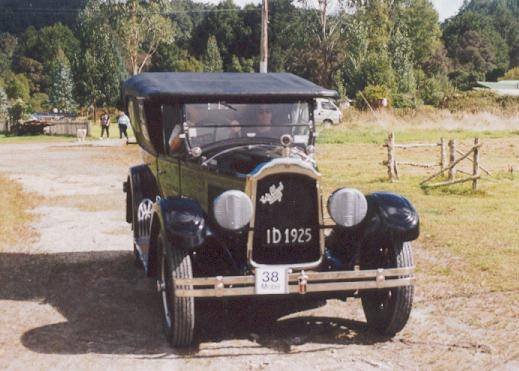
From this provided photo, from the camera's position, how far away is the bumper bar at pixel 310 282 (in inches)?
219

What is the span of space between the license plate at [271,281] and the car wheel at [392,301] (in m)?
0.89

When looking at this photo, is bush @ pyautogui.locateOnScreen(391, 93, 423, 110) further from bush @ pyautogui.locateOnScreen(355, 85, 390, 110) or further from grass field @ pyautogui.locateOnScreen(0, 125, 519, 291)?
grass field @ pyautogui.locateOnScreen(0, 125, 519, 291)

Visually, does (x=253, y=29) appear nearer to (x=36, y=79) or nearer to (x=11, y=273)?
(x=36, y=79)

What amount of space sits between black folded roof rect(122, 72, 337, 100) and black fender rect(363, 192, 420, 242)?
1461 mm

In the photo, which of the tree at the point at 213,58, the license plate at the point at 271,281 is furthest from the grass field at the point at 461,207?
the tree at the point at 213,58

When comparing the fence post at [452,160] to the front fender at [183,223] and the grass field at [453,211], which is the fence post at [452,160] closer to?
the grass field at [453,211]

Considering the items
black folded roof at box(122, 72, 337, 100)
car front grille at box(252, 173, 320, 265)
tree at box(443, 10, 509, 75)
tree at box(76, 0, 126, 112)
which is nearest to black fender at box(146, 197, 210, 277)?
car front grille at box(252, 173, 320, 265)

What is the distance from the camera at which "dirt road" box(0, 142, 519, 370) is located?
564 centimetres

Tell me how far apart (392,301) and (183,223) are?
1.93 meters

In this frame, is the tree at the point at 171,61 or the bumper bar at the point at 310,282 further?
the tree at the point at 171,61

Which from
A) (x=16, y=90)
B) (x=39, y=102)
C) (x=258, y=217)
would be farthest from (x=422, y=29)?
(x=258, y=217)

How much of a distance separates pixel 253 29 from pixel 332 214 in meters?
91.0

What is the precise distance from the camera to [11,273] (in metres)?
8.64

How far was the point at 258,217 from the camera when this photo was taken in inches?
232
